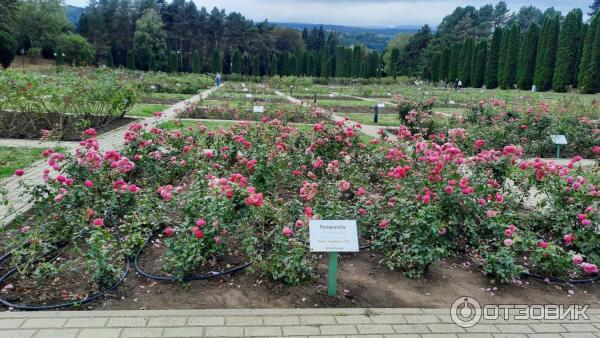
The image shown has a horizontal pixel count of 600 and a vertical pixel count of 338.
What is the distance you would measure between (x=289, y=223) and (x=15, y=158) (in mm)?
5416

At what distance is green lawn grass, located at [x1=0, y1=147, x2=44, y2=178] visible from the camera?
638 centimetres

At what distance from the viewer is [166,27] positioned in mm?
60719

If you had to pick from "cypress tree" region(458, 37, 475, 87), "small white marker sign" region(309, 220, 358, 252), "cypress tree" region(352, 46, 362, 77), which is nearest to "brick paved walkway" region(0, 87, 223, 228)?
"small white marker sign" region(309, 220, 358, 252)

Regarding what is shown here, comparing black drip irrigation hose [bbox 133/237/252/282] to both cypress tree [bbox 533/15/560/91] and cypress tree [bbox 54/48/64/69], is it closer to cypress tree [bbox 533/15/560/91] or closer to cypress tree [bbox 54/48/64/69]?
cypress tree [bbox 533/15/560/91]

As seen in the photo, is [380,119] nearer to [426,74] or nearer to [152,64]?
[426,74]

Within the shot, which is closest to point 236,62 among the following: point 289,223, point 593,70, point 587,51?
point 587,51

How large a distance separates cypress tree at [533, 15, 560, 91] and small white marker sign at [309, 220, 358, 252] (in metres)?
32.8

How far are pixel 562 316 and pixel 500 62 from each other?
3559 centimetres

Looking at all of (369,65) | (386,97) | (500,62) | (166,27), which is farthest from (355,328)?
(166,27)

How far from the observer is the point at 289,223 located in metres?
3.91

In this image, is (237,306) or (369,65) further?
(369,65)

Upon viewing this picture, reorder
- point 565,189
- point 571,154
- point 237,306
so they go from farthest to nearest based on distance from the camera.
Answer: point 571,154 → point 565,189 → point 237,306

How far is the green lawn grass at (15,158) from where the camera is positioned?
6377 mm

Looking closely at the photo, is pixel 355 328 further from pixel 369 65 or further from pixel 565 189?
pixel 369 65
